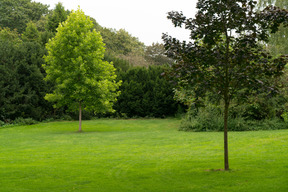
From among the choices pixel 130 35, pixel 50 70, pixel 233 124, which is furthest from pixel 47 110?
pixel 130 35

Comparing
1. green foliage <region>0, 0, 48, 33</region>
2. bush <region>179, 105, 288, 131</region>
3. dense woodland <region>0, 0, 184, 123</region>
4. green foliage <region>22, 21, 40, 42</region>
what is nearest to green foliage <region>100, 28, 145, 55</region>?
green foliage <region>0, 0, 48, 33</region>

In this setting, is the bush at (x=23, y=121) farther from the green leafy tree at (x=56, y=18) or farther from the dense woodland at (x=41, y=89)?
the green leafy tree at (x=56, y=18)

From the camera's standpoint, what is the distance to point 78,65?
74.0 ft

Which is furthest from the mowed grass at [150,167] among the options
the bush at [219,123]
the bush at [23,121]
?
the bush at [23,121]

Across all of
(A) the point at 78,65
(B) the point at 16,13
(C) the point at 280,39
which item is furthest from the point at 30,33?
(C) the point at 280,39

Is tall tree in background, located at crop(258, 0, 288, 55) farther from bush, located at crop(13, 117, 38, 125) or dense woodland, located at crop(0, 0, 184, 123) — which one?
bush, located at crop(13, 117, 38, 125)

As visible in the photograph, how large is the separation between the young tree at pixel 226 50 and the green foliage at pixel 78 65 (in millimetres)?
14646

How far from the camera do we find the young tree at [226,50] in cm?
770

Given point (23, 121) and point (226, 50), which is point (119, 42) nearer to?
point (23, 121)

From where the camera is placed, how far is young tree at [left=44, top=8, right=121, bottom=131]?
73.7 feet

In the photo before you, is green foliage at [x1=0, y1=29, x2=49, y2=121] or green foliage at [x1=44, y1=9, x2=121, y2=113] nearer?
green foliage at [x1=44, y1=9, x2=121, y2=113]

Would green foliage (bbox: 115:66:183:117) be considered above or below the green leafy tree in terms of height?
below

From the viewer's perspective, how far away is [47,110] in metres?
30.5

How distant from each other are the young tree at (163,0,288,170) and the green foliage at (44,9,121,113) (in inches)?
577
